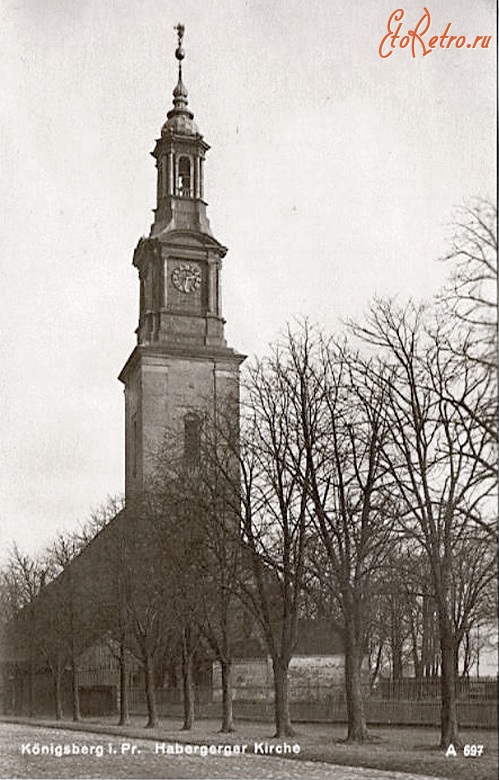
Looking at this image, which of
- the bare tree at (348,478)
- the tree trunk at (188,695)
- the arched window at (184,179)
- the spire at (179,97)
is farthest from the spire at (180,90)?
the arched window at (184,179)

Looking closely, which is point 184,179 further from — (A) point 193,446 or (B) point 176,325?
(A) point 193,446

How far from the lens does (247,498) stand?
81.8 feet

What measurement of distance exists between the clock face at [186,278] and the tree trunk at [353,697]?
24.6 meters

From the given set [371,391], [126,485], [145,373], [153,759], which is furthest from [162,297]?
[153,759]

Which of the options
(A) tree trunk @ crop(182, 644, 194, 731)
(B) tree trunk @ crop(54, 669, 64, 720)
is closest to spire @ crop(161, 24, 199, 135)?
(A) tree trunk @ crop(182, 644, 194, 731)

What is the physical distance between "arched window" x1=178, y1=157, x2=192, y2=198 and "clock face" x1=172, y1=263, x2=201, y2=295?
9.30 feet

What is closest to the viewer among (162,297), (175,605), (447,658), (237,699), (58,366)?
(447,658)

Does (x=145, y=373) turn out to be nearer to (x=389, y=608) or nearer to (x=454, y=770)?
(x=389, y=608)

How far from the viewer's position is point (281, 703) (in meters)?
23.2

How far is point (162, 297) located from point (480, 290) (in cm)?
2865

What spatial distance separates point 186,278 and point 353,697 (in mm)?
25563

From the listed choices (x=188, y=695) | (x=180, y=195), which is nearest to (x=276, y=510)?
(x=188, y=695)

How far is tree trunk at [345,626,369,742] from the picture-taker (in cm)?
2103

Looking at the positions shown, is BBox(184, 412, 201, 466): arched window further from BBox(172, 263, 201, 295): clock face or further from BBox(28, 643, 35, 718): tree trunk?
BBox(172, 263, 201, 295): clock face
